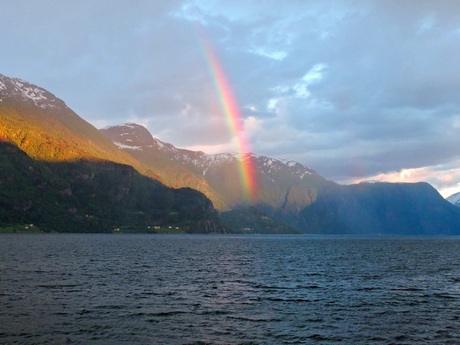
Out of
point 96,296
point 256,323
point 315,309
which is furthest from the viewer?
point 96,296

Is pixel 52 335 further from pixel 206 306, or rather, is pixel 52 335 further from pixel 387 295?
pixel 387 295

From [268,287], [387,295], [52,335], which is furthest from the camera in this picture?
[268,287]

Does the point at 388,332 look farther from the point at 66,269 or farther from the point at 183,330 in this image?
the point at 66,269

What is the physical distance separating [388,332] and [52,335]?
33492mm

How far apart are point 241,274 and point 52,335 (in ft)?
198

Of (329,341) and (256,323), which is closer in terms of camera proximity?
(329,341)

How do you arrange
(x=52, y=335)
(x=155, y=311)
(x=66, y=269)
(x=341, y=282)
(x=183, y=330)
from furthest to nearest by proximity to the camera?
(x=66, y=269) → (x=341, y=282) → (x=155, y=311) → (x=183, y=330) → (x=52, y=335)

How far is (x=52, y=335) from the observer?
4012cm

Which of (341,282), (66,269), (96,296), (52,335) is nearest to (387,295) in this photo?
(341,282)

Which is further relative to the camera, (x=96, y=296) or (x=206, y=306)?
(x=96, y=296)

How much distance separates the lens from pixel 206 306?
186 feet

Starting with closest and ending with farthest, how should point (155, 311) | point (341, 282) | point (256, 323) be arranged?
point (256, 323)
point (155, 311)
point (341, 282)

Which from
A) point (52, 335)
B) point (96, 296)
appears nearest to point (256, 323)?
point (52, 335)

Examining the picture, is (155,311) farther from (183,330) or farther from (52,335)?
(52,335)
